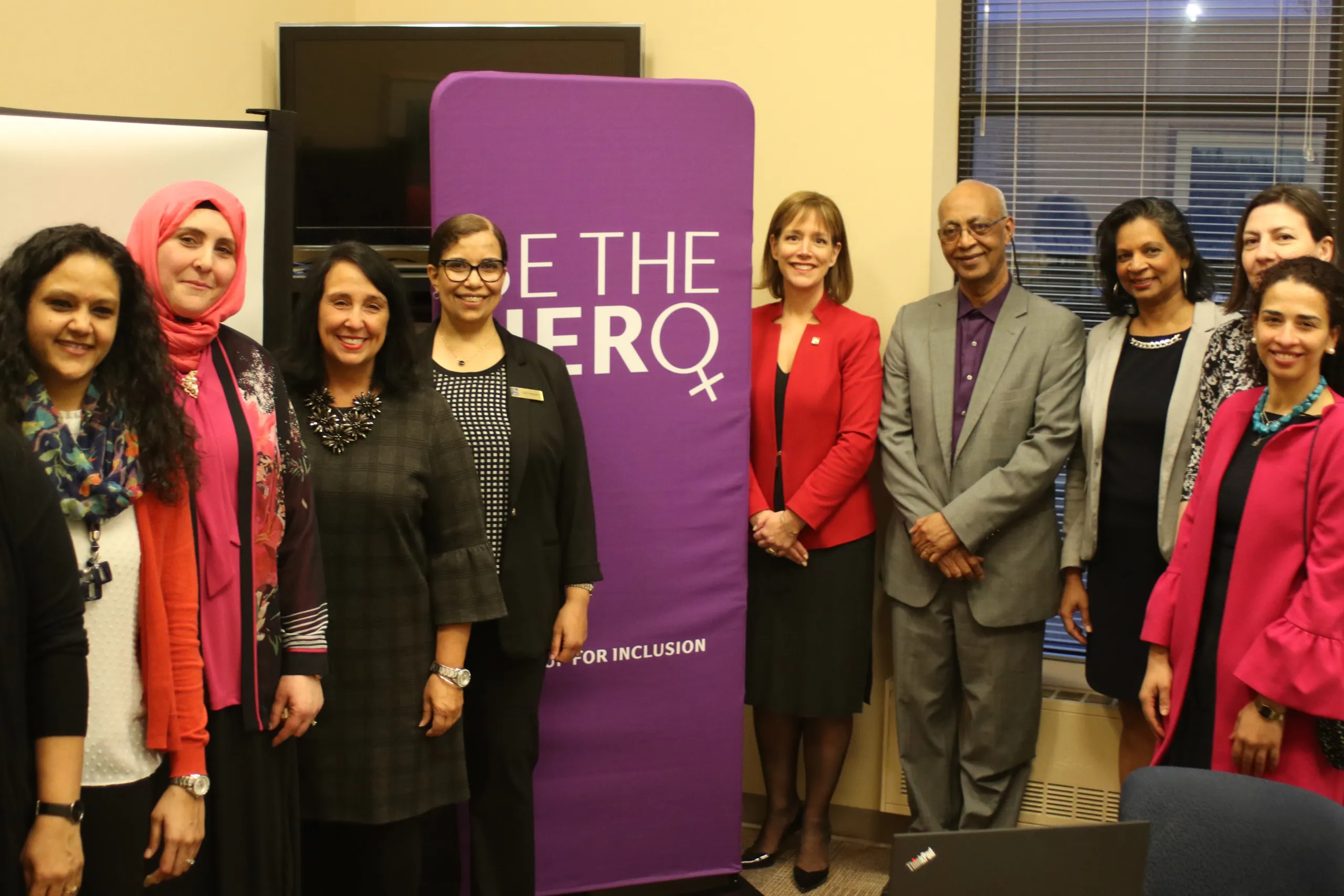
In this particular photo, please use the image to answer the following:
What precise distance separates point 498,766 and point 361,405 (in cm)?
84

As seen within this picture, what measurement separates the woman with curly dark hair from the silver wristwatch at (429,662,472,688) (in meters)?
0.58

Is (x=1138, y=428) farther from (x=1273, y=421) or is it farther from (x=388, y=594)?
(x=388, y=594)

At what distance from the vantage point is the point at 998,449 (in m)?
3.01

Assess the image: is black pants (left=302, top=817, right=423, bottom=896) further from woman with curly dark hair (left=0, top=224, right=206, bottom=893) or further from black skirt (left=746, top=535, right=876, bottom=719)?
black skirt (left=746, top=535, right=876, bottom=719)

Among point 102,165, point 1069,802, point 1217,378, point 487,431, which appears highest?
point 102,165

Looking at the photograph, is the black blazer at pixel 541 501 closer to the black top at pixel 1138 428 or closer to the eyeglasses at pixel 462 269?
the eyeglasses at pixel 462 269

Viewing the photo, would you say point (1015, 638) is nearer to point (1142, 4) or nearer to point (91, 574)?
point (1142, 4)

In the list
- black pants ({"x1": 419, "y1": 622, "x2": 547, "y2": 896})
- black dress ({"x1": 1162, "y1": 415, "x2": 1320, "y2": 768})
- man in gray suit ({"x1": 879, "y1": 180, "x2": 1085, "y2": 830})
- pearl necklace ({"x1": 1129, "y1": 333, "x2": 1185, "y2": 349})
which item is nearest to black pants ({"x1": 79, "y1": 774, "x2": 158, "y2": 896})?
black pants ({"x1": 419, "y1": 622, "x2": 547, "y2": 896})

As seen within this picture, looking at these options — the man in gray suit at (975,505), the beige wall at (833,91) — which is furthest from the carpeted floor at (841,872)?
the man in gray suit at (975,505)

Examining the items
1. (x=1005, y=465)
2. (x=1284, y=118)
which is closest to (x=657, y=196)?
(x=1005, y=465)

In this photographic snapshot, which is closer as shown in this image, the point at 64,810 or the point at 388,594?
the point at 64,810

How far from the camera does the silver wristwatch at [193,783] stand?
5.78ft

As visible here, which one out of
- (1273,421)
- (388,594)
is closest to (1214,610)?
(1273,421)

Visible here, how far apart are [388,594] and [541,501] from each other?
1.42ft
